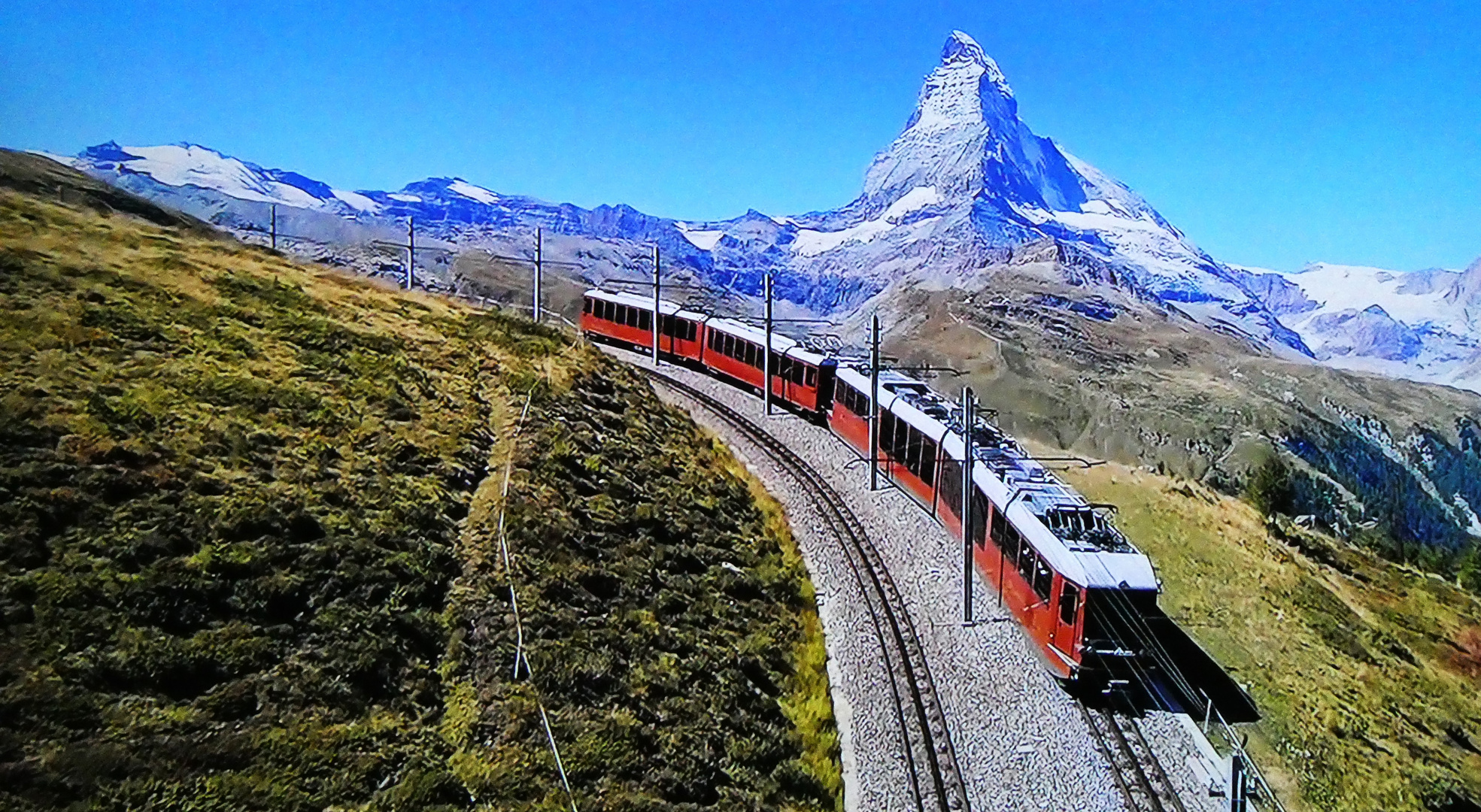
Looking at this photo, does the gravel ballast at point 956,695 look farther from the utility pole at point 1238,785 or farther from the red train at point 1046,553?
the utility pole at point 1238,785

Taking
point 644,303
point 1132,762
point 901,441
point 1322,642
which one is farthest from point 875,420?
point 644,303

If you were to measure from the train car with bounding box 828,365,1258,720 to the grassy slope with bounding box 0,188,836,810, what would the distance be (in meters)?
5.69

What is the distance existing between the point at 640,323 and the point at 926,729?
3675 centimetres

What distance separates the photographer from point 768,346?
1624 inches

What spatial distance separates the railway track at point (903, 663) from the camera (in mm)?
18234

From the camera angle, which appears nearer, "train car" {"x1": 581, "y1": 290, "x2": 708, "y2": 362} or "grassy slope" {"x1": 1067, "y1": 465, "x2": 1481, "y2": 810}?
"grassy slope" {"x1": 1067, "y1": 465, "x2": 1481, "y2": 810}

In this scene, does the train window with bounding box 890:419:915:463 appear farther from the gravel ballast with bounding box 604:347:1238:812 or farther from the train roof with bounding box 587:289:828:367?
the train roof with bounding box 587:289:828:367

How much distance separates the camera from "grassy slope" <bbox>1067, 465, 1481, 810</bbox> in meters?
25.0

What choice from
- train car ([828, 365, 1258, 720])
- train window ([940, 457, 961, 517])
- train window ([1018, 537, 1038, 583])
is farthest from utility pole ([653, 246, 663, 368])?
train window ([1018, 537, 1038, 583])

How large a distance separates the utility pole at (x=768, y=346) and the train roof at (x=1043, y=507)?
8.61m

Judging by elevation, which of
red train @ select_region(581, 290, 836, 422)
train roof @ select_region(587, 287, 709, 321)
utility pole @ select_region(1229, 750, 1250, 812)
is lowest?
utility pole @ select_region(1229, 750, 1250, 812)

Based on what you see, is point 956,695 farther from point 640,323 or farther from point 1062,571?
point 640,323

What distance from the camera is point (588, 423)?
2980 centimetres

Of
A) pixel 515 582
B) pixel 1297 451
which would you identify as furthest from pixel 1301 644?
pixel 1297 451
